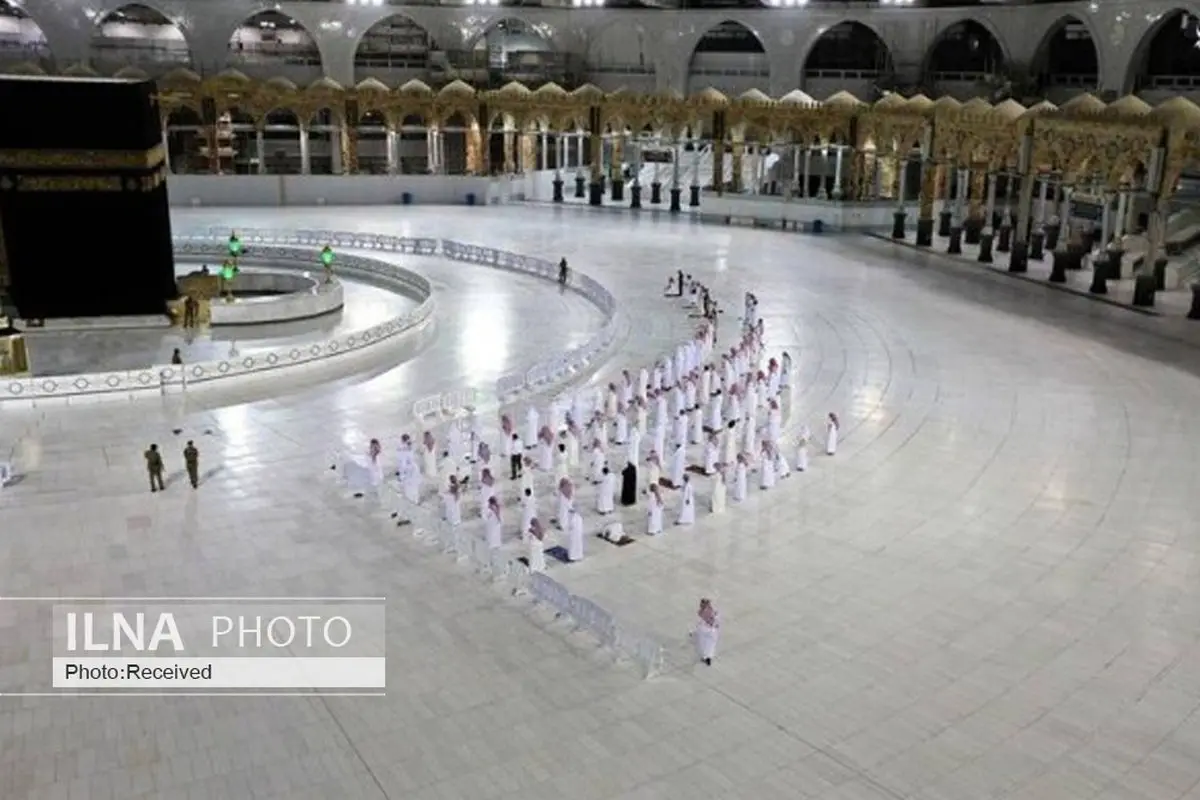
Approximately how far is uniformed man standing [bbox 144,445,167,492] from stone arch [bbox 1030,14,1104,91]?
122ft

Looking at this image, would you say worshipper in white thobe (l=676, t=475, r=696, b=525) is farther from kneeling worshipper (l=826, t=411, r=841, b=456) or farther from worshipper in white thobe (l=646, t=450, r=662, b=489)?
kneeling worshipper (l=826, t=411, r=841, b=456)

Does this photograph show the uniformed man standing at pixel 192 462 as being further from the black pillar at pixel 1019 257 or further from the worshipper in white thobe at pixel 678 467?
the black pillar at pixel 1019 257

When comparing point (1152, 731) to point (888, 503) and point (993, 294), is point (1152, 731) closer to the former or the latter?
point (888, 503)

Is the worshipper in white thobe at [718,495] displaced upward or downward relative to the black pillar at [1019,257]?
downward

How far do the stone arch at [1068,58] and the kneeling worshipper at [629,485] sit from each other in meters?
34.0

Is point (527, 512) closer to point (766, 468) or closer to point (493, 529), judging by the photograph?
point (493, 529)

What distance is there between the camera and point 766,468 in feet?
47.6

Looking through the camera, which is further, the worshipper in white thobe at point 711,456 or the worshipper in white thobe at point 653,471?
the worshipper in white thobe at point 711,456

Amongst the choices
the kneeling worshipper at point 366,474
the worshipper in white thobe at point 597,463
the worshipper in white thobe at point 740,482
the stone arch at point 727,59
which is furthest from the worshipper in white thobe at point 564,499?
the stone arch at point 727,59

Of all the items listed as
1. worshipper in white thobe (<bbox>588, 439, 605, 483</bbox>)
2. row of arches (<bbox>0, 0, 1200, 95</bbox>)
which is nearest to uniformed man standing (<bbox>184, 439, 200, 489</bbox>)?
worshipper in white thobe (<bbox>588, 439, 605, 483</bbox>)

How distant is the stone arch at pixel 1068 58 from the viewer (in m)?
41.5

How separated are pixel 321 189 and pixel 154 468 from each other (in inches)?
1141

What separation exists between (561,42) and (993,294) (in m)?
27.8

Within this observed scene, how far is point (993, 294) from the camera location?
27.4 meters
